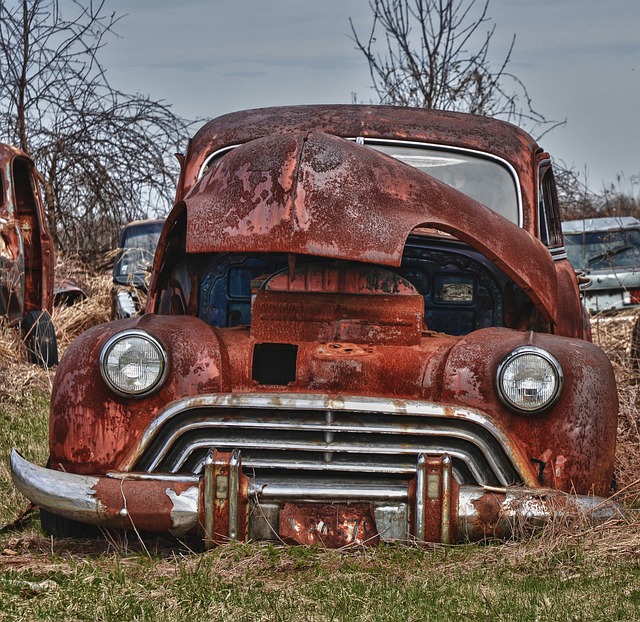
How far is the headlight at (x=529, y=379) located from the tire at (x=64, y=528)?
1.47 m

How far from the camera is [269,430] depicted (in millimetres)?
3111

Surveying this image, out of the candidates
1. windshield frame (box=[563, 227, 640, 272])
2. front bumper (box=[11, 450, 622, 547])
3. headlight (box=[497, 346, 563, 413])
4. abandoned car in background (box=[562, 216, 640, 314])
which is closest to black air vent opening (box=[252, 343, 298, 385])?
front bumper (box=[11, 450, 622, 547])

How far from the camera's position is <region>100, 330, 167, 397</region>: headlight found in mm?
3213

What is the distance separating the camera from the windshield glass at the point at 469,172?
173 inches

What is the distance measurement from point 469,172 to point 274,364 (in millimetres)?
1470

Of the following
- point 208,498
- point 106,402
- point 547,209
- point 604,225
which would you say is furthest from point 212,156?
point 604,225

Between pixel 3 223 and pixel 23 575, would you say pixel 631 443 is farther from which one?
pixel 3 223

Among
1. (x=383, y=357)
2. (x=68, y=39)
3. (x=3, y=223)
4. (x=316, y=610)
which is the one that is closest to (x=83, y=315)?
(x=3, y=223)

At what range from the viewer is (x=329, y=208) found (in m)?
3.40

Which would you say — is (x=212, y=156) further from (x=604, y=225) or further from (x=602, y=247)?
(x=604, y=225)

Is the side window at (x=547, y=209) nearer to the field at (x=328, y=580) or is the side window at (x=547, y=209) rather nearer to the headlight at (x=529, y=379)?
the headlight at (x=529, y=379)

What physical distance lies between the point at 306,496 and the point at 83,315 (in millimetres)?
6896

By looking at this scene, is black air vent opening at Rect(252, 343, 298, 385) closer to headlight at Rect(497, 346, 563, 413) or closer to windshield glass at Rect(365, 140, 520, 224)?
headlight at Rect(497, 346, 563, 413)

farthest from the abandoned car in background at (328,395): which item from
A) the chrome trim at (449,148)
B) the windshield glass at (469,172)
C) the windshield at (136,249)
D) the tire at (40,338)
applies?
the windshield at (136,249)
